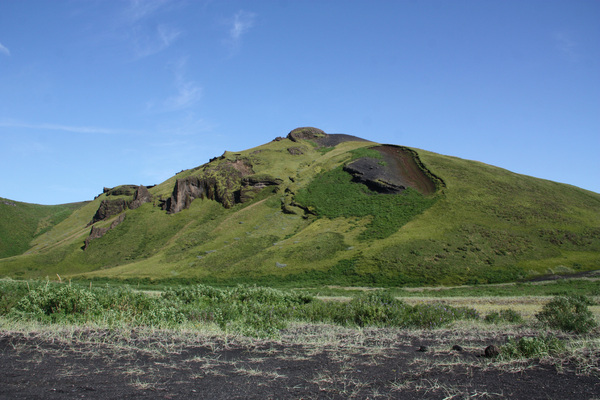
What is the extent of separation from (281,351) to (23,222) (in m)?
129

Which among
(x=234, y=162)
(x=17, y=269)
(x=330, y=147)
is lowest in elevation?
(x=17, y=269)

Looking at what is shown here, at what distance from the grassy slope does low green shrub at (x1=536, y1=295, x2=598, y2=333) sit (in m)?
110

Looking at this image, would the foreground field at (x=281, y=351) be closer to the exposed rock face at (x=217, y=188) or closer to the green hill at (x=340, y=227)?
the green hill at (x=340, y=227)

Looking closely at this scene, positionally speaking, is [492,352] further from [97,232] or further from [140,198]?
[140,198]

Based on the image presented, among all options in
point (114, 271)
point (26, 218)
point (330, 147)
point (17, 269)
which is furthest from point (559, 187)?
point (26, 218)

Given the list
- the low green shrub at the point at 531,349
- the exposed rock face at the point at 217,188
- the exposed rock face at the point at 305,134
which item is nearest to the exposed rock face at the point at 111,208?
the exposed rock face at the point at 217,188

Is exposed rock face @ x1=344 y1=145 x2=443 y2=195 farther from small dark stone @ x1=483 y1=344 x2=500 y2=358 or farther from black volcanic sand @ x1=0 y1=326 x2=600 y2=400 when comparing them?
black volcanic sand @ x1=0 y1=326 x2=600 y2=400

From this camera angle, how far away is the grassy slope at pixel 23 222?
9620cm

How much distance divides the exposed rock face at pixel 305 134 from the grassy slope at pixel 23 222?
252 ft

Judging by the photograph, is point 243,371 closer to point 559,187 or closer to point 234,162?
point 559,187

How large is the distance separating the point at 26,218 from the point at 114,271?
78110 mm

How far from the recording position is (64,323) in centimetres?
1226

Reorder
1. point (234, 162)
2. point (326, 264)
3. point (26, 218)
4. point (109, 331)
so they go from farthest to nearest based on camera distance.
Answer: point (26, 218), point (234, 162), point (326, 264), point (109, 331)

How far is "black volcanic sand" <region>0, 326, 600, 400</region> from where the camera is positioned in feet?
21.5
